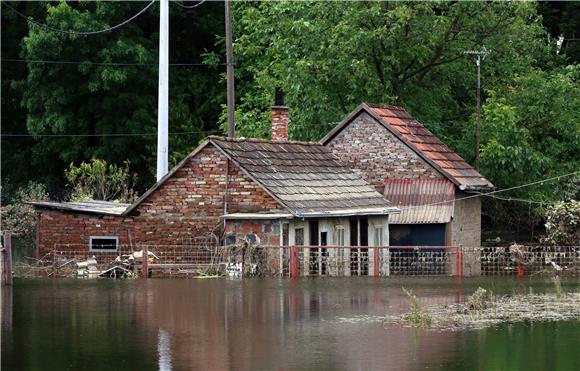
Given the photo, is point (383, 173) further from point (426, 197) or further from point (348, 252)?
point (348, 252)

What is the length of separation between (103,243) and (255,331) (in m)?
15.0

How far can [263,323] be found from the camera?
83.6 feet

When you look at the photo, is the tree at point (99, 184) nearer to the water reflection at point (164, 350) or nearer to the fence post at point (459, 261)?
the fence post at point (459, 261)

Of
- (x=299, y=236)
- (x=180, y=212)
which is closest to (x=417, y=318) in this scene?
(x=299, y=236)

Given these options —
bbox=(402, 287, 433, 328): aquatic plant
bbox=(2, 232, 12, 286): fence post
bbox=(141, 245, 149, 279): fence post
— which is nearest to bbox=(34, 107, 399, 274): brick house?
bbox=(141, 245, 149, 279): fence post

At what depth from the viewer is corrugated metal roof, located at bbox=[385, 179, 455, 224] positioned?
1624 inches

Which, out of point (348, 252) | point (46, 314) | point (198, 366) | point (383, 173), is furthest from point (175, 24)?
Answer: point (198, 366)

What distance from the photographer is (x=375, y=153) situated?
1681 inches

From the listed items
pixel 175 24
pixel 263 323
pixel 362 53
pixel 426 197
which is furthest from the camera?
pixel 175 24

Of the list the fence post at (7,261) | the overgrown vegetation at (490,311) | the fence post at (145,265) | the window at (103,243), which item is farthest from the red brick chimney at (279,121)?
the overgrown vegetation at (490,311)

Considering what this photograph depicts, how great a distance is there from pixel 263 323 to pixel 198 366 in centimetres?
596

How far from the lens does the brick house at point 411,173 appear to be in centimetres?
4138

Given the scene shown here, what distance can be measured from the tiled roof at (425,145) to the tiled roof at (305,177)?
1773 mm

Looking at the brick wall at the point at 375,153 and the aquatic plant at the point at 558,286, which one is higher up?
the brick wall at the point at 375,153
